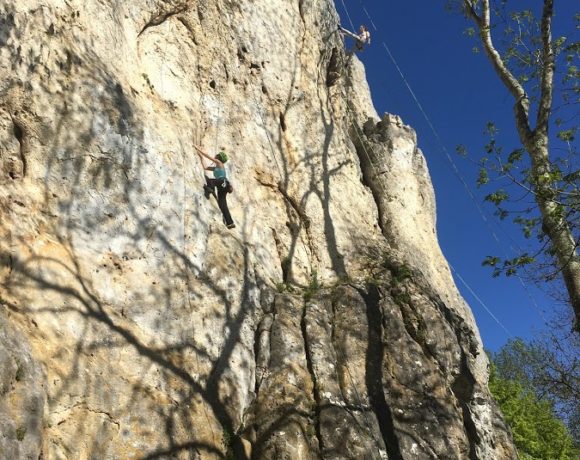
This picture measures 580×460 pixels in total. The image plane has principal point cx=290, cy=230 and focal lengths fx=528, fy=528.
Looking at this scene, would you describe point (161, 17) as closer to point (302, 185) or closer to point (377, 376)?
point (302, 185)

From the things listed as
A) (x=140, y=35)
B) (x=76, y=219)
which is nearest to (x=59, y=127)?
(x=76, y=219)

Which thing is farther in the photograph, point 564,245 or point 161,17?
point 161,17

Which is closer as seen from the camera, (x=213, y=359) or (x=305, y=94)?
(x=213, y=359)

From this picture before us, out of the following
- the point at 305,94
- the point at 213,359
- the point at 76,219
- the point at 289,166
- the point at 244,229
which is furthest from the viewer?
the point at 305,94

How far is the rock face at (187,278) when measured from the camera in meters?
7.18

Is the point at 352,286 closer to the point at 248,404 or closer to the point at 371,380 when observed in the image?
the point at 371,380

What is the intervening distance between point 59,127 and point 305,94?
381 inches

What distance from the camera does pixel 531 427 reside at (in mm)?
23125

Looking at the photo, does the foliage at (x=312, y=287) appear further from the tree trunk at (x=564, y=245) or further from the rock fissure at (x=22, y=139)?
the rock fissure at (x=22, y=139)

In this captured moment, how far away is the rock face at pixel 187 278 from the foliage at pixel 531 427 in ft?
37.4

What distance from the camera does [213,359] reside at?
9039 millimetres

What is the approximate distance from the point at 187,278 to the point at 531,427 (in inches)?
789

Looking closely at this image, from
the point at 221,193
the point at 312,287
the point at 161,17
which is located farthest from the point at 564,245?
the point at 161,17

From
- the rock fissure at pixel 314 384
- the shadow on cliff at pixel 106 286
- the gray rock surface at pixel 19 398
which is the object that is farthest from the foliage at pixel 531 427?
the gray rock surface at pixel 19 398
